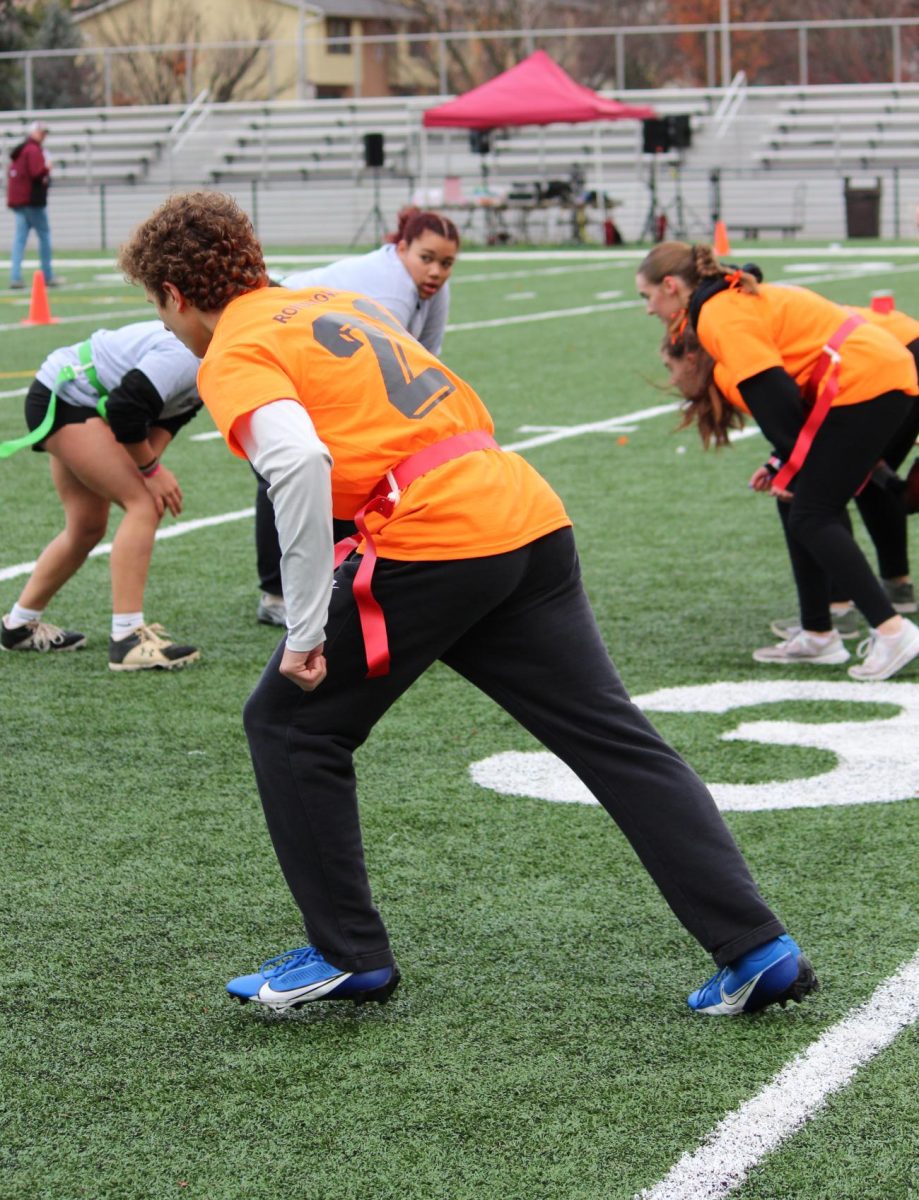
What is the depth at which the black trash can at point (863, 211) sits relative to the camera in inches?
1264

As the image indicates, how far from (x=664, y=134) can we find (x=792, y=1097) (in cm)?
3020

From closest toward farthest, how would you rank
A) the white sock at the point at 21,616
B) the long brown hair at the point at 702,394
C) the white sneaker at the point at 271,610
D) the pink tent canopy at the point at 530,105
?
the long brown hair at the point at 702,394, the white sock at the point at 21,616, the white sneaker at the point at 271,610, the pink tent canopy at the point at 530,105

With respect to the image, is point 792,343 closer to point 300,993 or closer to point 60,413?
point 60,413

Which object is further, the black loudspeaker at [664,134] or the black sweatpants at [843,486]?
the black loudspeaker at [664,134]

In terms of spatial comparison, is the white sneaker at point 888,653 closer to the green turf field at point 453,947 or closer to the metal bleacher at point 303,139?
the green turf field at point 453,947

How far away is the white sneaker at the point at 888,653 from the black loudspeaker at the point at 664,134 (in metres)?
26.8

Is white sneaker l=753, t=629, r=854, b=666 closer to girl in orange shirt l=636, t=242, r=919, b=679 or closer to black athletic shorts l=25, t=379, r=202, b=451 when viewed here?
girl in orange shirt l=636, t=242, r=919, b=679

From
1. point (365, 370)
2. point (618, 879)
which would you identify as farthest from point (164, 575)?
point (365, 370)

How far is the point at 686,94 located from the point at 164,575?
32.1m

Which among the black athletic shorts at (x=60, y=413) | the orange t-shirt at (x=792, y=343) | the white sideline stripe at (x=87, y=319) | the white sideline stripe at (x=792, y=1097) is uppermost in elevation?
the white sideline stripe at (x=87, y=319)

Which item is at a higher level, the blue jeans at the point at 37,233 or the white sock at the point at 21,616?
the blue jeans at the point at 37,233

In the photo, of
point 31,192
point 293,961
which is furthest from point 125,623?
point 31,192

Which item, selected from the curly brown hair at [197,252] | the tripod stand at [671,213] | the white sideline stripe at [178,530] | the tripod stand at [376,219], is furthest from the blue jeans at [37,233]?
the curly brown hair at [197,252]

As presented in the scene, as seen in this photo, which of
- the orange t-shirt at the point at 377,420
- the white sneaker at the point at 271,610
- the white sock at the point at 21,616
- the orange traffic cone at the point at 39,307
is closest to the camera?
the orange t-shirt at the point at 377,420
